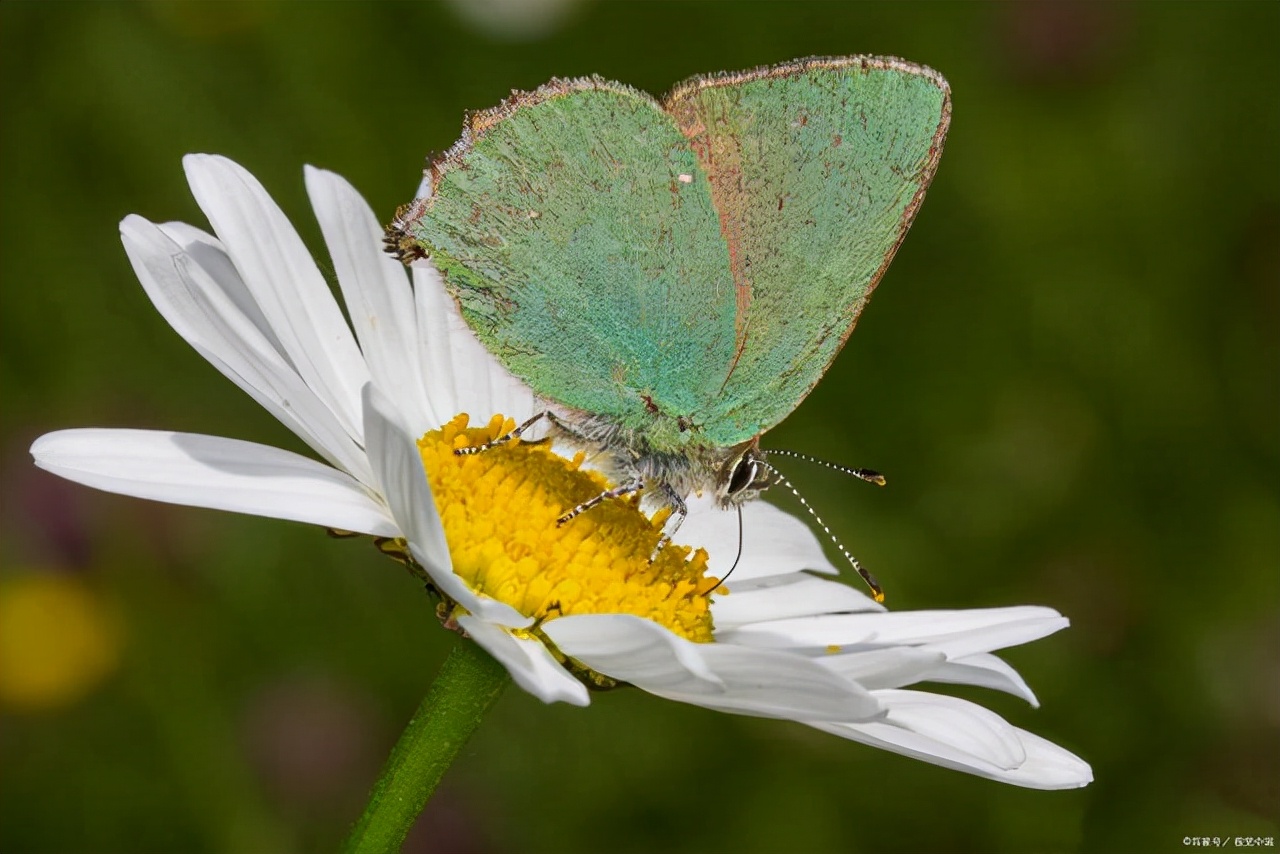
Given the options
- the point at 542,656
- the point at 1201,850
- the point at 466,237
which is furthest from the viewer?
the point at 1201,850

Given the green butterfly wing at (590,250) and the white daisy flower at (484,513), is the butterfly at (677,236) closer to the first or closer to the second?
the green butterfly wing at (590,250)

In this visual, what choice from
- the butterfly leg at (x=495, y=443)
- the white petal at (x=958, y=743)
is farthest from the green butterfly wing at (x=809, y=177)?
the white petal at (x=958, y=743)

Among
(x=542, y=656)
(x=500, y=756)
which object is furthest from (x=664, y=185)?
(x=500, y=756)

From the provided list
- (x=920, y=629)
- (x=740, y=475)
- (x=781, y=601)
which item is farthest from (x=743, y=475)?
(x=920, y=629)

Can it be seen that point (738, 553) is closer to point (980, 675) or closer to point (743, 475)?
point (743, 475)

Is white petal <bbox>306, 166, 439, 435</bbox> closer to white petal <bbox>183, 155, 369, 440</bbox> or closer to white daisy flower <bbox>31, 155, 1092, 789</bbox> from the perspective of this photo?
white daisy flower <bbox>31, 155, 1092, 789</bbox>

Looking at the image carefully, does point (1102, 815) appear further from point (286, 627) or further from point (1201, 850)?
point (286, 627)

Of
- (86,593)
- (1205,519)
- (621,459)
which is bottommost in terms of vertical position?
(86,593)
